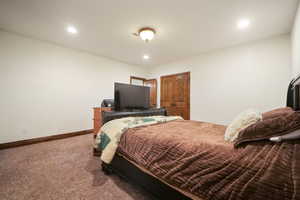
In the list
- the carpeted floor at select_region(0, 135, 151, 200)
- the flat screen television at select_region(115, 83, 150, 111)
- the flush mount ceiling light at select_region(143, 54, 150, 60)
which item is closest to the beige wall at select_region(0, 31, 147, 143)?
the carpeted floor at select_region(0, 135, 151, 200)

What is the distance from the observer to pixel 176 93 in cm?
448

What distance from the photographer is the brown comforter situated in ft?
1.99

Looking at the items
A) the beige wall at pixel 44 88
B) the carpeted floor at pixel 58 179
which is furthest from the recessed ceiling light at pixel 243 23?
the beige wall at pixel 44 88

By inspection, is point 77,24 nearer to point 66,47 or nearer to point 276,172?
point 66,47

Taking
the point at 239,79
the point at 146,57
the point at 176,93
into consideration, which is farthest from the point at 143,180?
the point at 146,57

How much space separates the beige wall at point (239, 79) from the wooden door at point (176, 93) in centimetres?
22

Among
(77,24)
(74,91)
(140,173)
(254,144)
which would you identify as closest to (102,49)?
(77,24)

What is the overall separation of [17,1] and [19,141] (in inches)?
109

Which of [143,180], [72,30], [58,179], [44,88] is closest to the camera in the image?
[143,180]

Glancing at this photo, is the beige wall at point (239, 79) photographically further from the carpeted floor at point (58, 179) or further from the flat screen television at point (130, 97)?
the carpeted floor at point (58, 179)

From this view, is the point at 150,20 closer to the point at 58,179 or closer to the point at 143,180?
the point at 143,180

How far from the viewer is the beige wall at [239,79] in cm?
273

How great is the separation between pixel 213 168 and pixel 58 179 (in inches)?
74.5

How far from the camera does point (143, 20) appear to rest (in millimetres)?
2271
